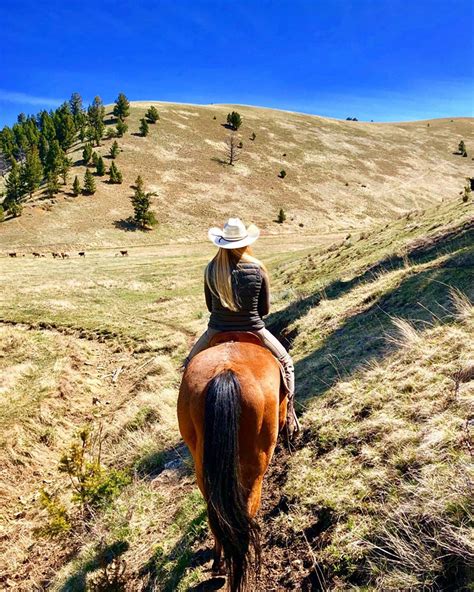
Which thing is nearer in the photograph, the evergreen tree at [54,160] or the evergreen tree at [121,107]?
the evergreen tree at [54,160]

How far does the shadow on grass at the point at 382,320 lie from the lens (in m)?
6.77

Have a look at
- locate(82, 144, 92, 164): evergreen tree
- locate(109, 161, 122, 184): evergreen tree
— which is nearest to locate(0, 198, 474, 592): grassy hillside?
locate(109, 161, 122, 184): evergreen tree

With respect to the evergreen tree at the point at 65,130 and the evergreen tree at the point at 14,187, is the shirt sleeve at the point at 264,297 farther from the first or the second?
the evergreen tree at the point at 65,130

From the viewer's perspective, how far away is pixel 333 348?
8008mm

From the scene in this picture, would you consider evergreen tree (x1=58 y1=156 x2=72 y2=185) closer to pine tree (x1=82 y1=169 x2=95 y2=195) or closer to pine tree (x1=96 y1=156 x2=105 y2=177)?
pine tree (x1=82 y1=169 x2=95 y2=195)

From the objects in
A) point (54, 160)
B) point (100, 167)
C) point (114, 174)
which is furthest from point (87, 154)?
point (54, 160)

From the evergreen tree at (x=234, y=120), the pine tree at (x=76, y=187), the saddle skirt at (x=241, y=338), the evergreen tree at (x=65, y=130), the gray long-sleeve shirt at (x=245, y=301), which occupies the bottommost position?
the saddle skirt at (x=241, y=338)

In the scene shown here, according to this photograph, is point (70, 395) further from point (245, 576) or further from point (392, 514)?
point (392, 514)

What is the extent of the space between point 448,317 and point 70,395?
9.07 meters

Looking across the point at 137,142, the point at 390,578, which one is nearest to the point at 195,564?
the point at 390,578

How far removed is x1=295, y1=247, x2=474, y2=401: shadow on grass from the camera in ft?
22.2

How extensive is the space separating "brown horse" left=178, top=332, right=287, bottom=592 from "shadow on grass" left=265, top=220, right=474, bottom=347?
6.18 m

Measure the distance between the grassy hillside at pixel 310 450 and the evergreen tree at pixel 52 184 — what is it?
139ft

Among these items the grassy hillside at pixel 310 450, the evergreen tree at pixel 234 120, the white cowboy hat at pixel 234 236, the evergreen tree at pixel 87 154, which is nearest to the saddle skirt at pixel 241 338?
the white cowboy hat at pixel 234 236
